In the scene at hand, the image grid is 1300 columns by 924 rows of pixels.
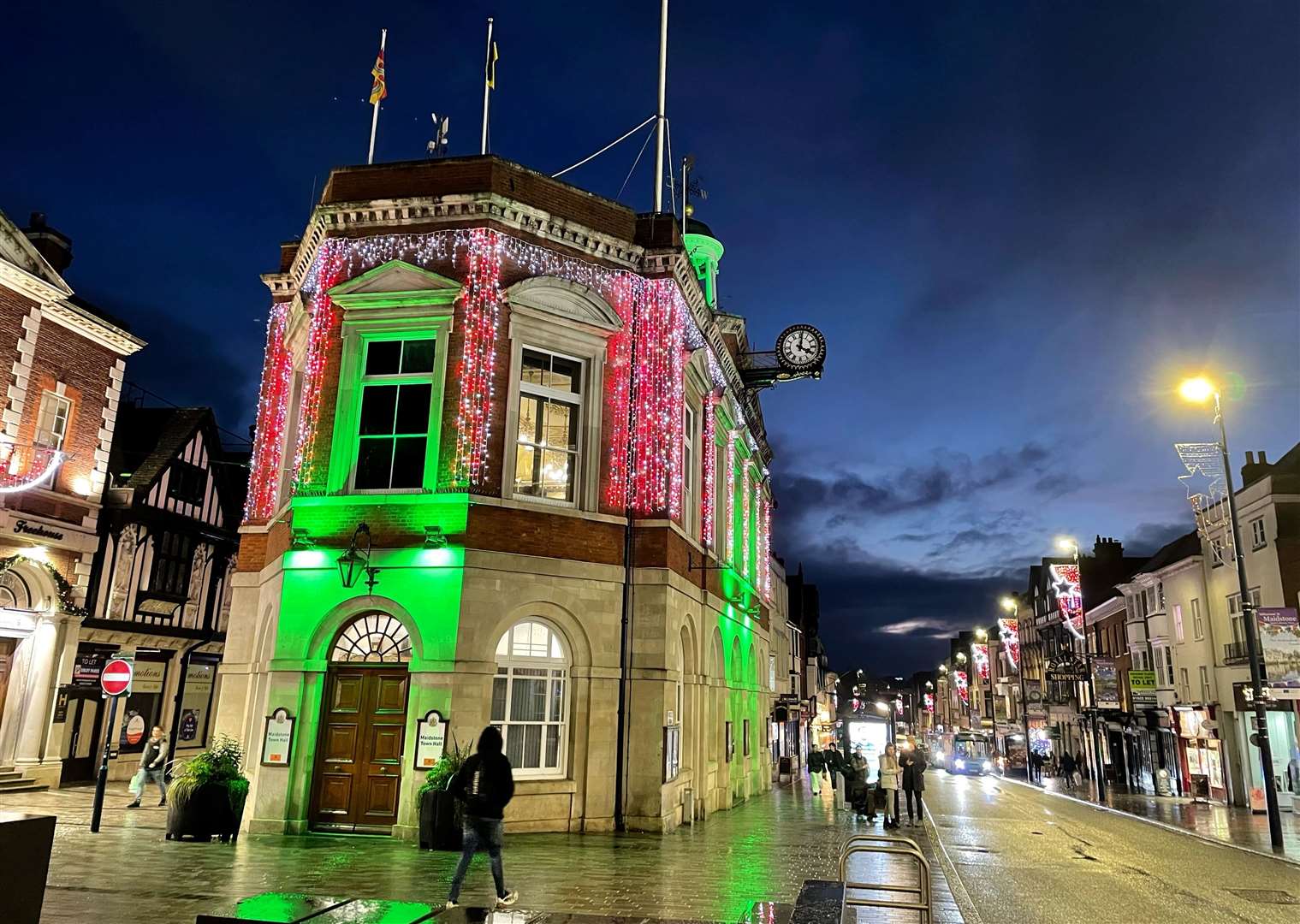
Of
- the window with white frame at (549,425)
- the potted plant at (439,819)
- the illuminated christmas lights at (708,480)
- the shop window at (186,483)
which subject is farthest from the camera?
the shop window at (186,483)

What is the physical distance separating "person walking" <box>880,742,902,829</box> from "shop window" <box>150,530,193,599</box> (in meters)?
21.4

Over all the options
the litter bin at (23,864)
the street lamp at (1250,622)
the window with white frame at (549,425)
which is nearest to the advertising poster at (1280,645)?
the street lamp at (1250,622)

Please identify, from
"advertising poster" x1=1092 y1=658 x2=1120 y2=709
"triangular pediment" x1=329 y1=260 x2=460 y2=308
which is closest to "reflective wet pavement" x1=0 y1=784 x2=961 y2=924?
"triangular pediment" x1=329 y1=260 x2=460 y2=308

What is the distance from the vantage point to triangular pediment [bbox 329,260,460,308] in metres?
15.5

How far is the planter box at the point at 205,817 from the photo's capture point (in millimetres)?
13305

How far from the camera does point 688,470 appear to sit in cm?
2016

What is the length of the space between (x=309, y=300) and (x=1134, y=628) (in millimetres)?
42305

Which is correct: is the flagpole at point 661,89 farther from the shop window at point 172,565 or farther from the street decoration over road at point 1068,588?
the street decoration over road at point 1068,588

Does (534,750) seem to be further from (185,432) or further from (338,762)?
(185,432)

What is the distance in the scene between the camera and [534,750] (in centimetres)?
1477

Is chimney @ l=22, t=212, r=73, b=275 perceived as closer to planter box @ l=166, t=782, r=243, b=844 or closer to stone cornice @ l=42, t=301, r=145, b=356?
stone cornice @ l=42, t=301, r=145, b=356

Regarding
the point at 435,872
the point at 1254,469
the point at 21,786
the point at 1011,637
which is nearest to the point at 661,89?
the point at 435,872

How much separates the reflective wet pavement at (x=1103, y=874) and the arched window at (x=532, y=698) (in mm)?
6449

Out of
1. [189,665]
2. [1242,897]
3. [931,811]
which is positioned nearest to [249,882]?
[1242,897]
